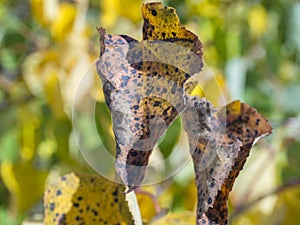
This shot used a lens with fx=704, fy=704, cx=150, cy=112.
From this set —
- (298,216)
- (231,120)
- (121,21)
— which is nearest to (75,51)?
(121,21)

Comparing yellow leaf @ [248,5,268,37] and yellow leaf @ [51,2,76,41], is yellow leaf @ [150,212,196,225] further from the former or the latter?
yellow leaf @ [248,5,268,37]

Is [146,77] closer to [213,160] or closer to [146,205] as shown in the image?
[213,160]

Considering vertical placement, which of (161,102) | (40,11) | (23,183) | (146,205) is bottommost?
(23,183)

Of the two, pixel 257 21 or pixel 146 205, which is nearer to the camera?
pixel 146 205

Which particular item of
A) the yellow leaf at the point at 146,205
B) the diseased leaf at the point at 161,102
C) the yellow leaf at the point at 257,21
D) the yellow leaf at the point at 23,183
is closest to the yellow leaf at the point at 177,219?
the yellow leaf at the point at 146,205

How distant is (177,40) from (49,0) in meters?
1.25

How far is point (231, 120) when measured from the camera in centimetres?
58

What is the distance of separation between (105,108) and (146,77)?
20.6 inches

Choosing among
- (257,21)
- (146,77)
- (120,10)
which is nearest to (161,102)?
(146,77)

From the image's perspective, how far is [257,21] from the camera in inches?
87.7

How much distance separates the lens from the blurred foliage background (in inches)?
45.2

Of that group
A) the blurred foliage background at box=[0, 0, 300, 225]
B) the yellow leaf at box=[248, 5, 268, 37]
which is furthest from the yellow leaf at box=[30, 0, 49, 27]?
the yellow leaf at box=[248, 5, 268, 37]

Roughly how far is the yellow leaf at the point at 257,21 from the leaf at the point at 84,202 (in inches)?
63.2

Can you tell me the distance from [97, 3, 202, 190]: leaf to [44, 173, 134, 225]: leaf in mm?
98
